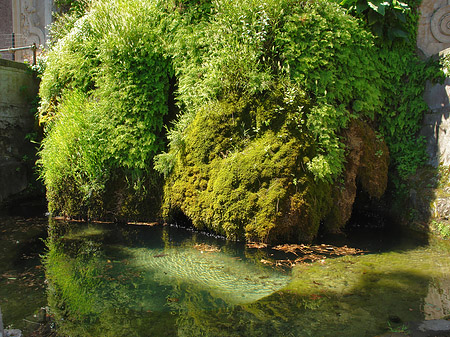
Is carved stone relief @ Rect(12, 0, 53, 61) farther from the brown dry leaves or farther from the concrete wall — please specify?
the brown dry leaves

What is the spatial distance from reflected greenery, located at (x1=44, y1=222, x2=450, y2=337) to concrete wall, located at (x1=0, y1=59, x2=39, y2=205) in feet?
17.8

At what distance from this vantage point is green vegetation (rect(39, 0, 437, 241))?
607 cm

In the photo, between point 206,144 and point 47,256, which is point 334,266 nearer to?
point 206,144

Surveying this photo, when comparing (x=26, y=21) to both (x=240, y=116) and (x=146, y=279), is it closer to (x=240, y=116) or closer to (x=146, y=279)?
(x=240, y=116)

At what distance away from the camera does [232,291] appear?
4.21 meters

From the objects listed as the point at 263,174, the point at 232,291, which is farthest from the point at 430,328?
the point at 263,174

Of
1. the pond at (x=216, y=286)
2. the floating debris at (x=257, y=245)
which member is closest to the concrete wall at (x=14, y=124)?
Result: the pond at (x=216, y=286)

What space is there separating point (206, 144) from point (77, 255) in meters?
2.77

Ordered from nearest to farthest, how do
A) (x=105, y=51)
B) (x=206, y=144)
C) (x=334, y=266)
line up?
(x=334, y=266) → (x=206, y=144) → (x=105, y=51)

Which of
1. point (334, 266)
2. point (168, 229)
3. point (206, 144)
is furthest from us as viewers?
point (168, 229)

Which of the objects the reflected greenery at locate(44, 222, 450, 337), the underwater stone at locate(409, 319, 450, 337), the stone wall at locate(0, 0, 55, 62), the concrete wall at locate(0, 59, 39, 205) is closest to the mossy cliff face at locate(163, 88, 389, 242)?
Result: the reflected greenery at locate(44, 222, 450, 337)

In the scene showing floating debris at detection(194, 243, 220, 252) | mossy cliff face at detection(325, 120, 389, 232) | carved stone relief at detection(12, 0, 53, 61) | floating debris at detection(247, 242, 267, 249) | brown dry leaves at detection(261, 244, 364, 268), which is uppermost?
carved stone relief at detection(12, 0, 53, 61)

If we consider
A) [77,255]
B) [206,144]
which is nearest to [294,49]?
[206,144]

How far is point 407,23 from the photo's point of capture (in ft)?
23.6
